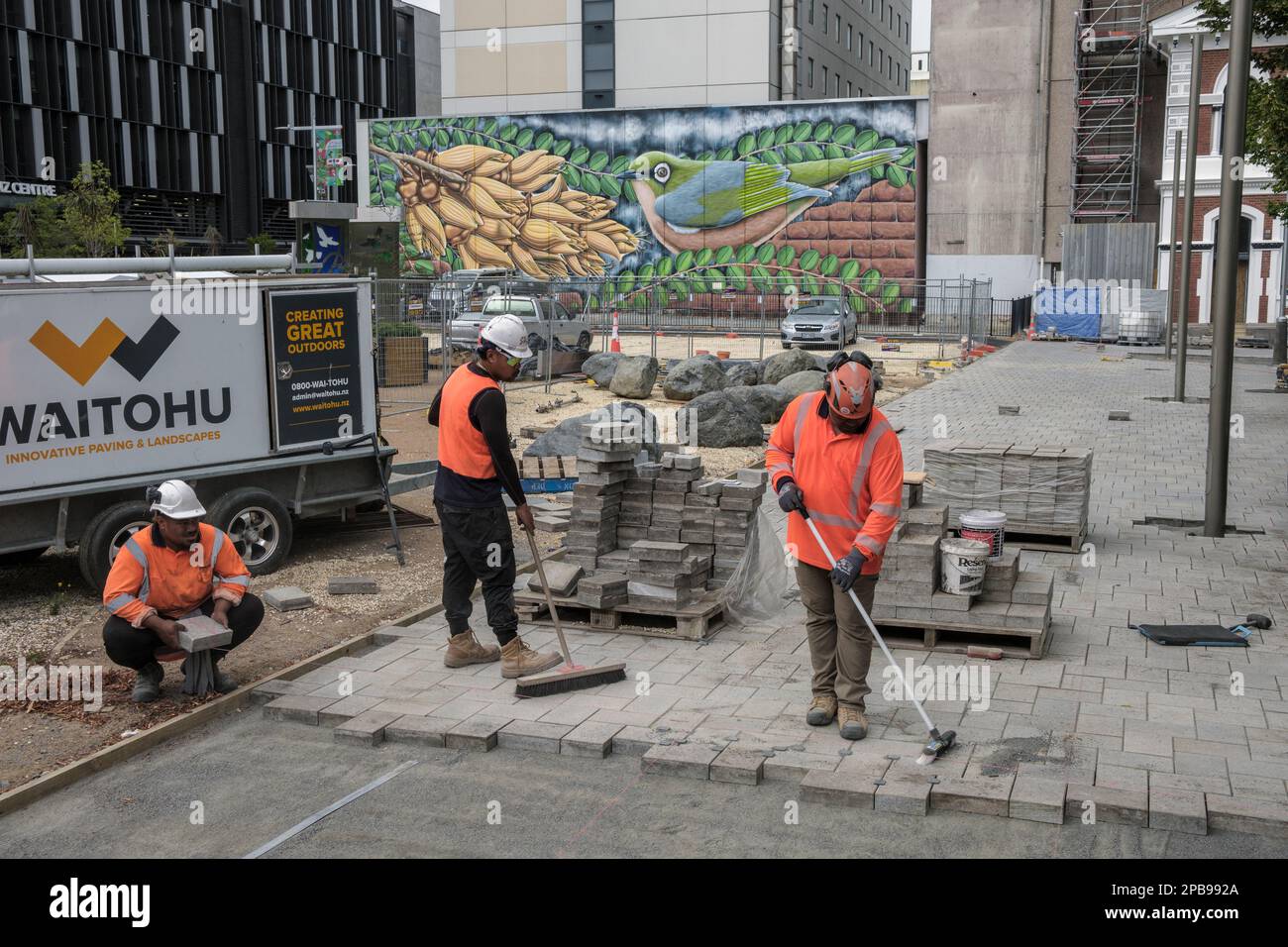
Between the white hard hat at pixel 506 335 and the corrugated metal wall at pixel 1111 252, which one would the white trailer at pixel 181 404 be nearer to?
the white hard hat at pixel 506 335

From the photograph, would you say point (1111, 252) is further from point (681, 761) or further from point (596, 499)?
point (681, 761)

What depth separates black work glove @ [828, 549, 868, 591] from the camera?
22.2ft

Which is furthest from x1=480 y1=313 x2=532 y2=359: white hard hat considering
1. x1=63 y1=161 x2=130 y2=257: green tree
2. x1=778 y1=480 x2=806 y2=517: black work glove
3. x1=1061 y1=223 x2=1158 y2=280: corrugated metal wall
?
x1=1061 y1=223 x2=1158 y2=280: corrugated metal wall

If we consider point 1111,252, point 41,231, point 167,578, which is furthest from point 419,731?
point 1111,252

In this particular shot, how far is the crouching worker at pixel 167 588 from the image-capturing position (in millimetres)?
7379

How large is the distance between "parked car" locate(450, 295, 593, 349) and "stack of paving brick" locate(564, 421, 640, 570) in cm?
1531

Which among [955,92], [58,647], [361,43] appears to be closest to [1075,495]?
[58,647]

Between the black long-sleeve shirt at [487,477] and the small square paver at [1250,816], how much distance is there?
4.07 metres

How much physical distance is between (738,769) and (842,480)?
1664 millimetres

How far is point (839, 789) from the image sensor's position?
6.22m

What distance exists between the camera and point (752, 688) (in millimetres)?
7910

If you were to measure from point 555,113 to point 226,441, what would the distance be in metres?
42.1

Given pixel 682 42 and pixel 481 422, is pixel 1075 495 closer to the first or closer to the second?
pixel 481 422

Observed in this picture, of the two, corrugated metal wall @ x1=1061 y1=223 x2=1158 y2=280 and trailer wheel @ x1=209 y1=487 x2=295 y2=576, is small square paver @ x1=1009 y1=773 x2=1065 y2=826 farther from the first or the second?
corrugated metal wall @ x1=1061 y1=223 x2=1158 y2=280
